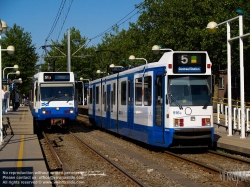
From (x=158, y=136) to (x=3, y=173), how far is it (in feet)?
19.9

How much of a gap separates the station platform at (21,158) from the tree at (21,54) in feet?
148

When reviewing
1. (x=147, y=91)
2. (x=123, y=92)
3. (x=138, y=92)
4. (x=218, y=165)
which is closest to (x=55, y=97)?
(x=123, y=92)

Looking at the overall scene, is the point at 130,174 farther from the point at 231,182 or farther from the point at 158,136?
the point at 158,136

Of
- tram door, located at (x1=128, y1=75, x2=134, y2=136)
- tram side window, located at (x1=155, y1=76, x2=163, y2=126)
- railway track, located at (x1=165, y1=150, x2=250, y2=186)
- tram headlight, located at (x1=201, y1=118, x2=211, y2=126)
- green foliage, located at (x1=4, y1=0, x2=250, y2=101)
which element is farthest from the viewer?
green foliage, located at (x1=4, y1=0, x2=250, y2=101)

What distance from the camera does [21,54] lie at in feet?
218

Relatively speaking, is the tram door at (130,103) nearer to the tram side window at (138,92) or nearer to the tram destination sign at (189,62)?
the tram side window at (138,92)

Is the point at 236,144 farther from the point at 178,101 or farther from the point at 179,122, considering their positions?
the point at 178,101

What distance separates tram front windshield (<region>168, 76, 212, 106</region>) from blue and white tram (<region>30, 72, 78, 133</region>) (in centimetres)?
1025

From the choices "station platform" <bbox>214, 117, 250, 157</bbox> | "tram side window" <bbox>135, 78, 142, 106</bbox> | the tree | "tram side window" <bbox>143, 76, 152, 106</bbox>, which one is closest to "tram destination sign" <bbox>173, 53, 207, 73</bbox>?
"tram side window" <bbox>143, 76, 152, 106</bbox>

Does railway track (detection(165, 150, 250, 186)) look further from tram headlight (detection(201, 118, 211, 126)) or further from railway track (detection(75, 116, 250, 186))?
tram headlight (detection(201, 118, 211, 126))

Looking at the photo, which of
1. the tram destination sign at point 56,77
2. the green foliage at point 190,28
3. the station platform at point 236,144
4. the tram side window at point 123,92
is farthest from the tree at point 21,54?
the station platform at point 236,144

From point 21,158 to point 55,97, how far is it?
1108 centimetres

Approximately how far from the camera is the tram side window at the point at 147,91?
1591 cm

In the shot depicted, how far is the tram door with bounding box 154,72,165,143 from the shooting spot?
15047 millimetres
